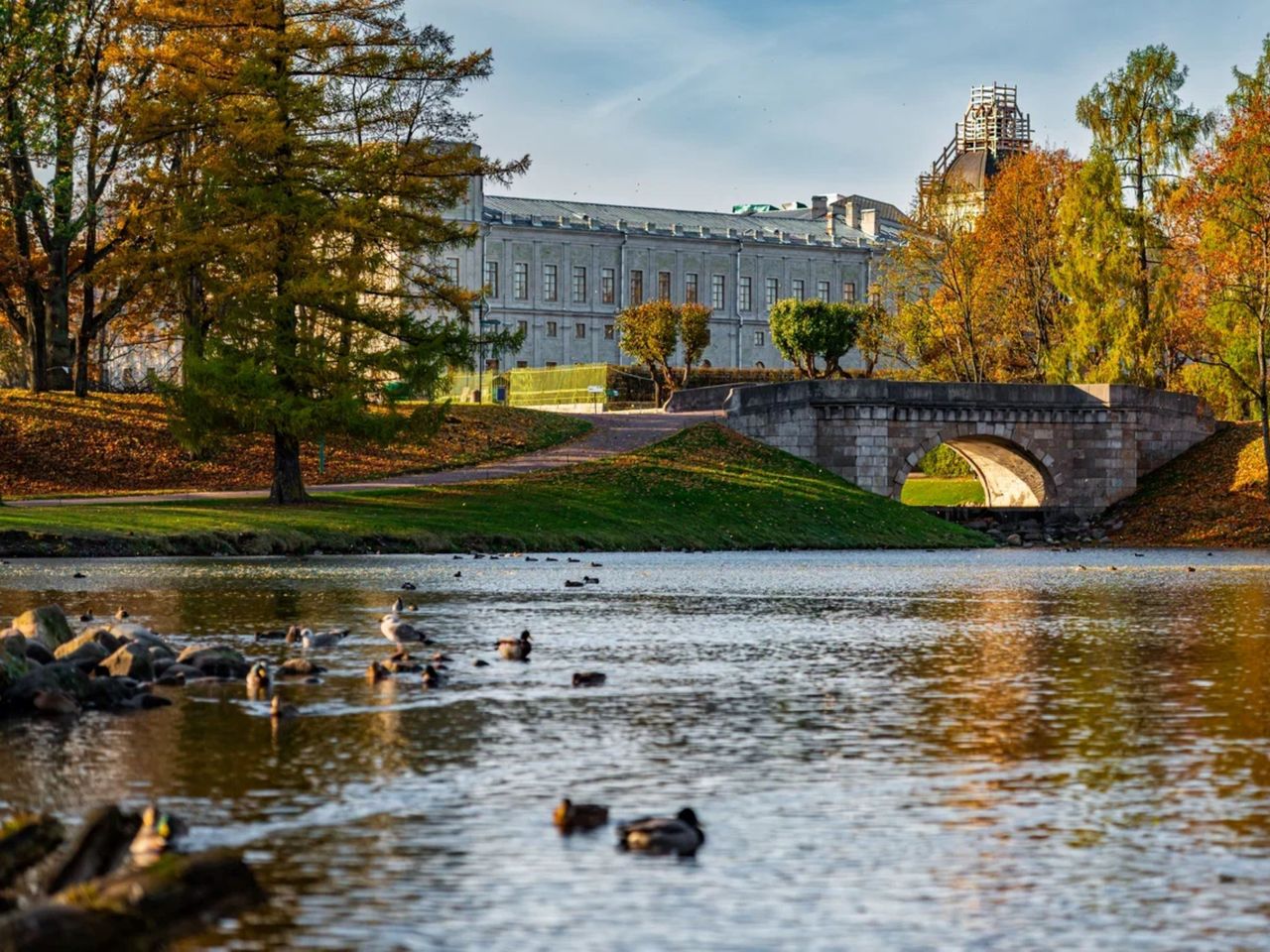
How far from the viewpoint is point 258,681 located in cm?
1552

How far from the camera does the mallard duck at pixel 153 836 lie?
940 centimetres

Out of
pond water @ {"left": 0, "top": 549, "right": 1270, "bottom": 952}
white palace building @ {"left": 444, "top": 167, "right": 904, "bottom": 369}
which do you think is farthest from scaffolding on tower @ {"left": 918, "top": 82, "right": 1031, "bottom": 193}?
pond water @ {"left": 0, "top": 549, "right": 1270, "bottom": 952}

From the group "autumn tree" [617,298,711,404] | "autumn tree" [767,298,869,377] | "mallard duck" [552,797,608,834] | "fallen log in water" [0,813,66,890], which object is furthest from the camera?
"autumn tree" [767,298,869,377]

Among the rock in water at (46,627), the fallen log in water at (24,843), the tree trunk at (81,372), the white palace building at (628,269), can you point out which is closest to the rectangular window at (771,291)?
the white palace building at (628,269)

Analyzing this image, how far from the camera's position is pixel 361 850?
9648 mm

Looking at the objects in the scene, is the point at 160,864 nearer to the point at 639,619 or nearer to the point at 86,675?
the point at 86,675

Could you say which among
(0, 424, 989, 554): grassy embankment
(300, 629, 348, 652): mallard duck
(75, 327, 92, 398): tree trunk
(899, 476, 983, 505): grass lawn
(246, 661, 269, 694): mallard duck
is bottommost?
(246, 661, 269, 694): mallard duck

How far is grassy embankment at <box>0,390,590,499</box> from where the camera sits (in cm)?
5188

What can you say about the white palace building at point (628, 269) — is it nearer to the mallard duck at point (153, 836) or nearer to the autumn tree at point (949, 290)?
the autumn tree at point (949, 290)

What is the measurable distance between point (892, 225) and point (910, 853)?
145 m

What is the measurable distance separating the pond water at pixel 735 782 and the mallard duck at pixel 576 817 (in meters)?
0.12

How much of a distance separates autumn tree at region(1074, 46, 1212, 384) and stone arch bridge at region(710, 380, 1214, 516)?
3.37 metres

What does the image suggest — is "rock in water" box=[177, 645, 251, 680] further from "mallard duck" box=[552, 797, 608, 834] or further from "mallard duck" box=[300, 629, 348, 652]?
"mallard duck" box=[552, 797, 608, 834]

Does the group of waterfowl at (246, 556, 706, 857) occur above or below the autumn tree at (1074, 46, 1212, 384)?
below
